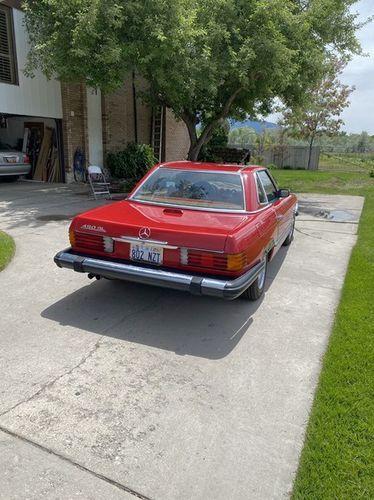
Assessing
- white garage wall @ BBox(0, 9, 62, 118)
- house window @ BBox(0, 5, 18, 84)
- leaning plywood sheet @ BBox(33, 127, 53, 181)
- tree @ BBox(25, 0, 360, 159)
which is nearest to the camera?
tree @ BBox(25, 0, 360, 159)

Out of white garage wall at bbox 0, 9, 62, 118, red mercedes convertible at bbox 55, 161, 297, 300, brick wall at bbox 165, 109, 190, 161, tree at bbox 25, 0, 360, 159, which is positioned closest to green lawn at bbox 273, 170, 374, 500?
red mercedes convertible at bbox 55, 161, 297, 300

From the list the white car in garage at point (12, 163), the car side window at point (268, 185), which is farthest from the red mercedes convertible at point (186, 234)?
the white car in garage at point (12, 163)

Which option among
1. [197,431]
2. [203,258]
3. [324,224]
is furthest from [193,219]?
[324,224]

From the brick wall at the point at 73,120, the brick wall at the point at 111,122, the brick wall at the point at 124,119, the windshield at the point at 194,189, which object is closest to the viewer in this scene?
the windshield at the point at 194,189

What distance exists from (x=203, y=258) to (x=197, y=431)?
4.97 ft

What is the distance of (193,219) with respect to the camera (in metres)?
3.96

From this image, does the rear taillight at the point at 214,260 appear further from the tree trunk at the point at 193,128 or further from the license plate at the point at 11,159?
the license plate at the point at 11,159

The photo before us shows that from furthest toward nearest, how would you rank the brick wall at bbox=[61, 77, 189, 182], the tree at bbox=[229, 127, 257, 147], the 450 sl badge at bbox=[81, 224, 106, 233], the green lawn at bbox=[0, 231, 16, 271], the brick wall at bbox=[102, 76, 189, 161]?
the tree at bbox=[229, 127, 257, 147], the brick wall at bbox=[102, 76, 189, 161], the brick wall at bbox=[61, 77, 189, 182], the green lawn at bbox=[0, 231, 16, 271], the 450 sl badge at bbox=[81, 224, 106, 233]

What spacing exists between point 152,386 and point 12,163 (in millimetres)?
12182

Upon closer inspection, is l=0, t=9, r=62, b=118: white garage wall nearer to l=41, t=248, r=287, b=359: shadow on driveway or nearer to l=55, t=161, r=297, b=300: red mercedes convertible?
l=55, t=161, r=297, b=300: red mercedes convertible

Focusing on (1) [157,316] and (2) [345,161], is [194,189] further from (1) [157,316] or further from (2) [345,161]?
(2) [345,161]

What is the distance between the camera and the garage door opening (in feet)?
46.1

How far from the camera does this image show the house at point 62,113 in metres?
12.2

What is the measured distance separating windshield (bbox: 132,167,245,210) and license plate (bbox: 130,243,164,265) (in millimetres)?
894
